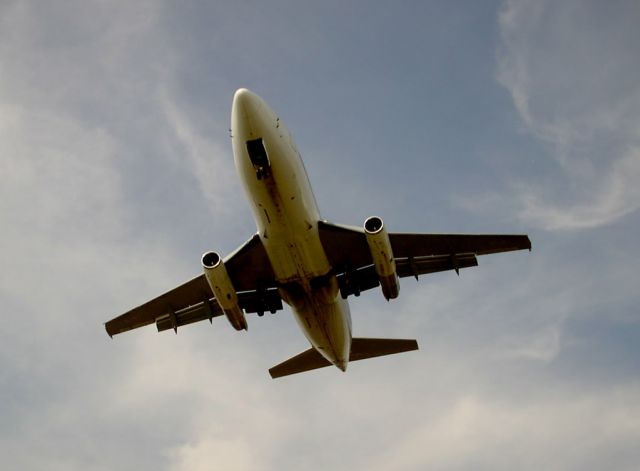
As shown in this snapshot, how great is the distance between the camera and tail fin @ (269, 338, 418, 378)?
23875 millimetres

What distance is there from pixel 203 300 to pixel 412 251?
306 inches

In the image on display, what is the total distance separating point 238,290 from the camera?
865 inches

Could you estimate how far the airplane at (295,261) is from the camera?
16656 mm

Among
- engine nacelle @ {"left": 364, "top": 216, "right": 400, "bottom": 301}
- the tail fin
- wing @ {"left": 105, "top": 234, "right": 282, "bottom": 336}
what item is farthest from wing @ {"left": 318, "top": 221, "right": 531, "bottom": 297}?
the tail fin

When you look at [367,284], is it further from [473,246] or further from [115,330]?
[115,330]

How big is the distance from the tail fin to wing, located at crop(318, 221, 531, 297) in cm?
338

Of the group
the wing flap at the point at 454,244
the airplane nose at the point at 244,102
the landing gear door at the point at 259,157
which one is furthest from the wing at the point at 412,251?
the airplane nose at the point at 244,102

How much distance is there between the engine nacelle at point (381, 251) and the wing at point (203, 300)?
4165mm

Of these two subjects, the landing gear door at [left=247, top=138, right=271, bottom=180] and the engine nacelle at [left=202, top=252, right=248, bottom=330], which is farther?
the engine nacelle at [left=202, top=252, right=248, bottom=330]

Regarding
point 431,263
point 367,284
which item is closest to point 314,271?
point 367,284

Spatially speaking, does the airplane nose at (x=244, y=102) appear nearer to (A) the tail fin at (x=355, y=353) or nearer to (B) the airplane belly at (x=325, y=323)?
(B) the airplane belly at (x=325, y=323)

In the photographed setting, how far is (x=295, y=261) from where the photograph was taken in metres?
18.6

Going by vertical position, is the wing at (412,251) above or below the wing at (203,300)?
above

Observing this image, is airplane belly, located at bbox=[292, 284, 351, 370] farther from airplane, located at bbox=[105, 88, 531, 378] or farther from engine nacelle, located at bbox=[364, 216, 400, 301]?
engine nacelle, located at bbox=[364, 216, 400, 301]
